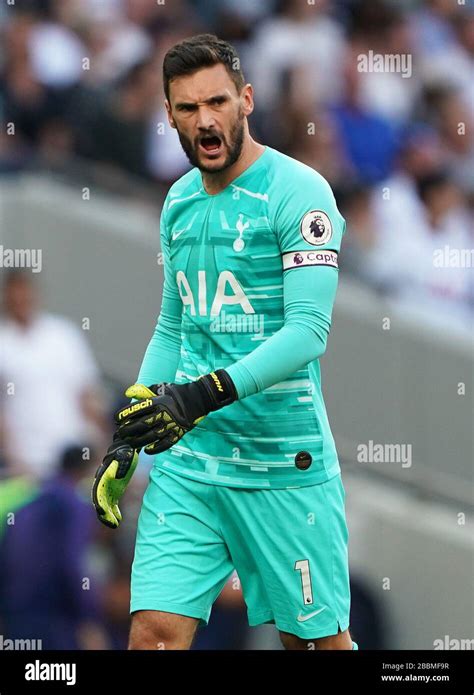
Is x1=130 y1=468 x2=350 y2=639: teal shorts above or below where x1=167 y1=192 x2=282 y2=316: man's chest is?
below

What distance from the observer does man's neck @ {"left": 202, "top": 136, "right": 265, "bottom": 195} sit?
3750mm

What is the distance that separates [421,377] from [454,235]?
812mm

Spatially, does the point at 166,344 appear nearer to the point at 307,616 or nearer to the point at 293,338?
the point at 293,338

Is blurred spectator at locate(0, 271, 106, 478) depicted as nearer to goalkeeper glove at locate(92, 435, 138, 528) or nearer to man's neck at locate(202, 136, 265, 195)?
goalkeeper glove at locate(92, 435, 138, 528)

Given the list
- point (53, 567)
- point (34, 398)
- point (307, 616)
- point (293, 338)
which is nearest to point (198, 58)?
point (293, 338)

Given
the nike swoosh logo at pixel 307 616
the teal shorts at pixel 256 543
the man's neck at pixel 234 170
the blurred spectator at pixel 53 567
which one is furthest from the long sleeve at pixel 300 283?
the blurred spectator at pixel 53 567

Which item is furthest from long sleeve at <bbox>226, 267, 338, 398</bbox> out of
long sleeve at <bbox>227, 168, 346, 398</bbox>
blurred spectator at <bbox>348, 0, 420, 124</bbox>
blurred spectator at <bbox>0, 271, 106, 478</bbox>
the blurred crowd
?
blurred spectator at <bbox>348, 0, 420, 124</bbox>

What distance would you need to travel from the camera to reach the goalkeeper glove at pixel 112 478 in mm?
3607

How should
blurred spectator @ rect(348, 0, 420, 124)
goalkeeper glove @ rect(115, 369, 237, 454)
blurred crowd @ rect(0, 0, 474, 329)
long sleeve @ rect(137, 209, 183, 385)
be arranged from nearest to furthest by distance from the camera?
goalkeeper glove @ rect(115, 369, 237, 454) < long sleeve @ rect(137, 209, 183, 385) < blurred crowd @ rect(0, 0, 474, 329) < blurred spectator @ rect(348, 0, 420, 124)

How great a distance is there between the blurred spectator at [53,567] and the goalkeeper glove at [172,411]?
2.34 metres

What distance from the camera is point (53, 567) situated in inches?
231

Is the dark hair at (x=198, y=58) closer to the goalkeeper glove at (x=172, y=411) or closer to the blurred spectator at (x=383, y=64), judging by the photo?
the goalkeeper glove at (x=172, y=411)

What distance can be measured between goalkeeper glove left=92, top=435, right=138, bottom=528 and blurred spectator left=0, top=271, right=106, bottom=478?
2288 mm
